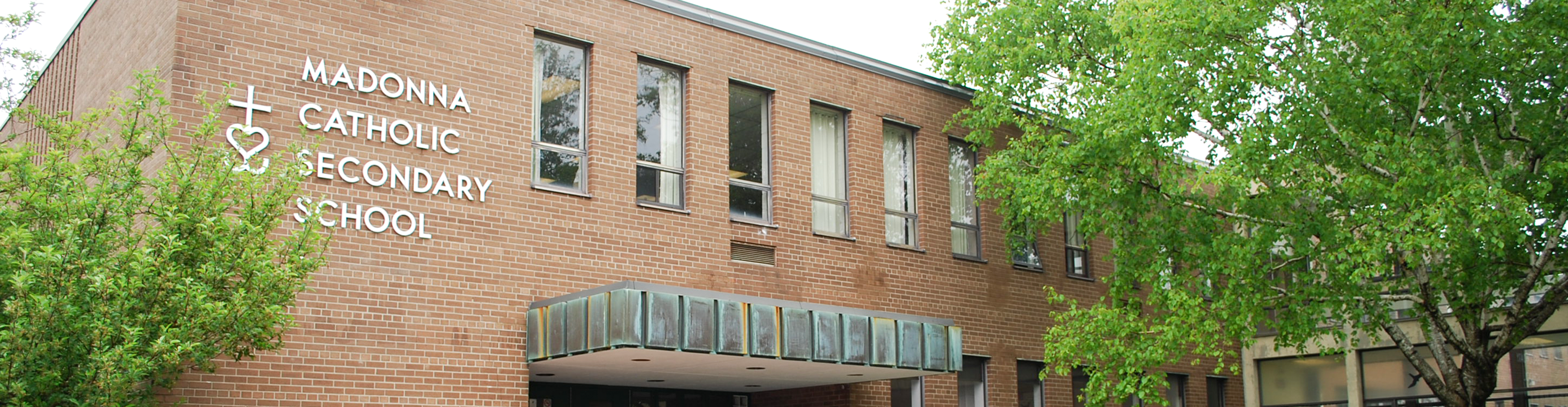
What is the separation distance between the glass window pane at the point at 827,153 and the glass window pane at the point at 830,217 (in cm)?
13

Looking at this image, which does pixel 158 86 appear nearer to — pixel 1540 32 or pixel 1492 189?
pixel 1492 189

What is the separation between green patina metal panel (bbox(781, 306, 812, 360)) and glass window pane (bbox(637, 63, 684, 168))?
3.14m

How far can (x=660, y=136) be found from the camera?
16.4 metres

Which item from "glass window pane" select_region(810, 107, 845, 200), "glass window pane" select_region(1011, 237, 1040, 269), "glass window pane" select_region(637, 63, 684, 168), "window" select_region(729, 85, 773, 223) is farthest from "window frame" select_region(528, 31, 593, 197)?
"glass window pane" select_region(1011, 237, 1040, 269)

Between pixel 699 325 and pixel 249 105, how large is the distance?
4.86 meters

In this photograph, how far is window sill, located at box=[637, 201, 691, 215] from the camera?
51.6 ft

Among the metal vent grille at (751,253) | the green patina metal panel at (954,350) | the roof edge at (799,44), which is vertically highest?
the roof edge at (799,44)

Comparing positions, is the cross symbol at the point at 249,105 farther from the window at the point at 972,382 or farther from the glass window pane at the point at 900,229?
the window at the point at 972,382

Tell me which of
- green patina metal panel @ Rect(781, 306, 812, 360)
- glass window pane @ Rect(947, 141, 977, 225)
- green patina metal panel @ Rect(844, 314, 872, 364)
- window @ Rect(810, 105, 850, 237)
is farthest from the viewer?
glass window pane @ Rect(947, 141, 977, 225)

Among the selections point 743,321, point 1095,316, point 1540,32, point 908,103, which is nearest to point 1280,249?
point 1095,316

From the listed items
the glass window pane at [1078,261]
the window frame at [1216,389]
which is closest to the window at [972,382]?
the glass window pane at [1078,261]

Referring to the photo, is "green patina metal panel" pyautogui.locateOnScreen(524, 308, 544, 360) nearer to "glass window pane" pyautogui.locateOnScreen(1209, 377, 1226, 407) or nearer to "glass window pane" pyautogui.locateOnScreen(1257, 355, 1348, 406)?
"glass window pane" pyautogui.locateOnScreen(1209, 377, 1226, 407)

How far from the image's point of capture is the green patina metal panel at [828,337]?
47.1 feet

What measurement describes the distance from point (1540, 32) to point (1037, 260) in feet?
27.1
